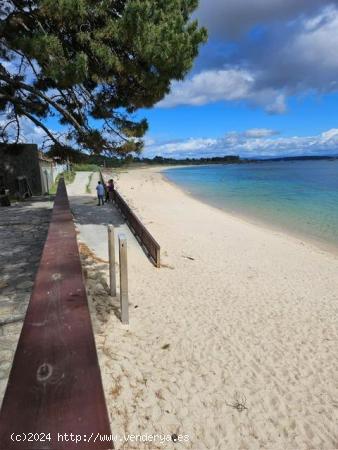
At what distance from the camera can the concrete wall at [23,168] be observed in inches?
735

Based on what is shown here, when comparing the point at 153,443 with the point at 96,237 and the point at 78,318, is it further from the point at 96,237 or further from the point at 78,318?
the point at 96,237

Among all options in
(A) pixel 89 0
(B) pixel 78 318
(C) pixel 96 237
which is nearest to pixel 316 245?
(C) pixel 96 237

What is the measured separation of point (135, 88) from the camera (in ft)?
32.2

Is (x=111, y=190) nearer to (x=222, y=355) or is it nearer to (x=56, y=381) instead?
(x=222, y=355)

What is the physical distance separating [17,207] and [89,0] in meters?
10.8

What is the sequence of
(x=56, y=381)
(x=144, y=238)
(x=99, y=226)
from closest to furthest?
(x=56, y=381), (x=144, y=238), (x=99, y=226)

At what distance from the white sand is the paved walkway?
4.20 feet

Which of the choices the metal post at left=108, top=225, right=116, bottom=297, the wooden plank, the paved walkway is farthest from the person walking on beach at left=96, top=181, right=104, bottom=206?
the wooden plank

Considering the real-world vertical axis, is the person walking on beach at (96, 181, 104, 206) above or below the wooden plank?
below

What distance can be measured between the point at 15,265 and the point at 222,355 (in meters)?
5.26

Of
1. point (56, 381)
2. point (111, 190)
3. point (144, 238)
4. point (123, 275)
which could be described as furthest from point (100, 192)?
point (56, 381)

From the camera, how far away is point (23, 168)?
1944cm

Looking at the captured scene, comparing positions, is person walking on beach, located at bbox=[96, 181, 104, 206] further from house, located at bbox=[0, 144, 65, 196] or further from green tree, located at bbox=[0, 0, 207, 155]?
green tree, located at bbox=[0, 0, 207, 155]

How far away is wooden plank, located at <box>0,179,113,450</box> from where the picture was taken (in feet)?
5.75
